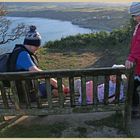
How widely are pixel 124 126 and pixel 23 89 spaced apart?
1.24 metres

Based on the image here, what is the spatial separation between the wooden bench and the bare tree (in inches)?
384

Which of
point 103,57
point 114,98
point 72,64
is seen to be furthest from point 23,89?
point 103,57

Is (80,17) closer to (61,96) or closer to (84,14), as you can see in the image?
(84,14)

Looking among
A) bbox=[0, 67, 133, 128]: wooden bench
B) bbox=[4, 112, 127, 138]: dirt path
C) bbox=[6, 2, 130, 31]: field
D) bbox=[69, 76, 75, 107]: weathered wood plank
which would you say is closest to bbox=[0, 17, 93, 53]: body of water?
bbox=[6, 2, 130, 31]: field

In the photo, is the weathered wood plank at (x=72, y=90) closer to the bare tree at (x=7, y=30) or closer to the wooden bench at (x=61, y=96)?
the wooden bench at (x=61, y=96)

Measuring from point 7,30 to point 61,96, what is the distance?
1093cm

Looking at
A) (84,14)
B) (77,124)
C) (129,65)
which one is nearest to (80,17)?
(84,14)

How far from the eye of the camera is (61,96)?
214 inches

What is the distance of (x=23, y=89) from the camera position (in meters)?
5.41

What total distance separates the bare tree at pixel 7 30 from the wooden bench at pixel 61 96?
976 cm

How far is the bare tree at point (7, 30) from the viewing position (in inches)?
605

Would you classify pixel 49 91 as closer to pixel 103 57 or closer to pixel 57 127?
pixel 57 127

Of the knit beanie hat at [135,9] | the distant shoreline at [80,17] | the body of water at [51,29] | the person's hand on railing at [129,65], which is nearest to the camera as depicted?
the person's hand on railing at [129,65]

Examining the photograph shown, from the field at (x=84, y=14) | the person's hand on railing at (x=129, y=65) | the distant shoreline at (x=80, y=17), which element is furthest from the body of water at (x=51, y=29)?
the person's hand on railing at (x=129, y=65)
